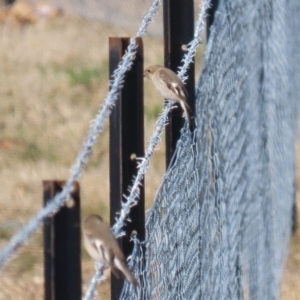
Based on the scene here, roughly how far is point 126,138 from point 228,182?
3.90 feet

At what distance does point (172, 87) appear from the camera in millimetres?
3506

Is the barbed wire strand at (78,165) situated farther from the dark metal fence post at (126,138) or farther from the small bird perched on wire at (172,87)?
the small bird perched on wire at (172,87)

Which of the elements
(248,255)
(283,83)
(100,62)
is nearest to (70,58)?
(100,62)

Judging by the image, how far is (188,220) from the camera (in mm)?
2973

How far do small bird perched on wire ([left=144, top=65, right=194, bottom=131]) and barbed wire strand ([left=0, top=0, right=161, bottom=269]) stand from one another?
2.08 ft

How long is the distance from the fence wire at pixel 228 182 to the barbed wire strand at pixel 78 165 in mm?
481

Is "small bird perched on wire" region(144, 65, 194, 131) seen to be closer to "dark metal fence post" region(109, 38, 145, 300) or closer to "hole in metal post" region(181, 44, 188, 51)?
"hole in metal post" region(181, 44, 188, 51)

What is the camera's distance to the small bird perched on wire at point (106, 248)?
231 cm

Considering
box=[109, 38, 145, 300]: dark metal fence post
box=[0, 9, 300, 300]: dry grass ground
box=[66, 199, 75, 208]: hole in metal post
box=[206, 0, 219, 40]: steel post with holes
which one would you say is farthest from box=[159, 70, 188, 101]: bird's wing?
box=[0, 9, 300, 300]: dry grass ground

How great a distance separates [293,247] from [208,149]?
2.70 metres

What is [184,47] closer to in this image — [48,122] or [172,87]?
[172,87]

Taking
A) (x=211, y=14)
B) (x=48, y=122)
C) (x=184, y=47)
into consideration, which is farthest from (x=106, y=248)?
(x=48, y=122)

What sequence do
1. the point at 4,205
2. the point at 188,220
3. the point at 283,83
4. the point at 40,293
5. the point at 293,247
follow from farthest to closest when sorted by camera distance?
the point at 4,205 < the point at 293,247 < the point at 40,293 < the point at 283,83 < the point at 188,220

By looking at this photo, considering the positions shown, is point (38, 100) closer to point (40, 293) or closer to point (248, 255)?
point (40, 293)
